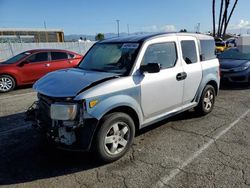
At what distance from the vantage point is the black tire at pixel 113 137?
330 centimetres

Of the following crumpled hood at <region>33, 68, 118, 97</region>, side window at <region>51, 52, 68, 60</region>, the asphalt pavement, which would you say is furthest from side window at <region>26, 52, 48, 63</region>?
crumpled hood at <region>33, 68, 118, 97</region>

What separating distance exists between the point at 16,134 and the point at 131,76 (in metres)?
2.62

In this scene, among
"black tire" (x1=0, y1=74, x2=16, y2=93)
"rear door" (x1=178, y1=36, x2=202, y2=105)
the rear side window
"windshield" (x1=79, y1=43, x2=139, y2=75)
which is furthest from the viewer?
"black tire" (x1=0, y1=74, x2=16, y2=93)

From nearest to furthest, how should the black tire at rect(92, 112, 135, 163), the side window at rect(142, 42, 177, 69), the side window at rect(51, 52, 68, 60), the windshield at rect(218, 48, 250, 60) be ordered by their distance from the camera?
the black tire at rect(92, 112, 135, 163), the side window at rect(142, 42, 177, 69), the windshield at rect(218, 48, 250, 60), the side window at rect(51, 52, 68, 60)

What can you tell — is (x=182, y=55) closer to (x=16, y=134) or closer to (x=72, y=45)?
(x=16, y=134)

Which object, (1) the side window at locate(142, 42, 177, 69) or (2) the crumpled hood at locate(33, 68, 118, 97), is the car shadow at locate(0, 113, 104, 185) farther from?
(1) the side window at locate(142, 42, 177, 69)

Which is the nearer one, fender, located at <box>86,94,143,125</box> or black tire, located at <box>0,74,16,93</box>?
fender, located at <box>86,94,143,125</box>

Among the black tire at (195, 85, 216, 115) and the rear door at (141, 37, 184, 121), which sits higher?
the rear door at (141, 37, 184, 121)

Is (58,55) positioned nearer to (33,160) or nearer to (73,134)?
(33,160)

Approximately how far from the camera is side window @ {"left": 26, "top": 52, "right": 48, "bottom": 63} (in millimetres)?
9336

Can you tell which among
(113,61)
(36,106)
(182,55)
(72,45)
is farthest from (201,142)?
(72,45)

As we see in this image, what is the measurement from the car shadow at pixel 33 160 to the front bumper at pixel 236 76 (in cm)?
646

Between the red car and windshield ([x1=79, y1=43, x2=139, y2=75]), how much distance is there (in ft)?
17.3

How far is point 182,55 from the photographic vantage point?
4547 millimetres
